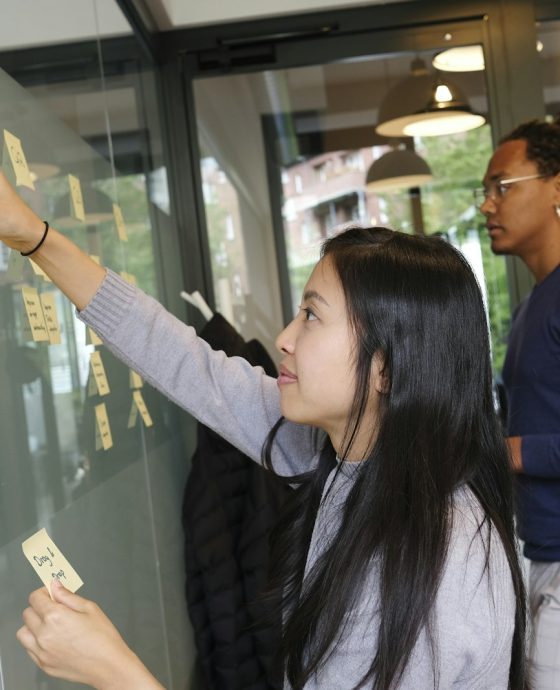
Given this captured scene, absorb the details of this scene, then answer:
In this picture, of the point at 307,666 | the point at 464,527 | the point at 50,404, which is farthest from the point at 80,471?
the point at 464,527

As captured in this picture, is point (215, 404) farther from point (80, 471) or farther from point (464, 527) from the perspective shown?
point (464, 527)

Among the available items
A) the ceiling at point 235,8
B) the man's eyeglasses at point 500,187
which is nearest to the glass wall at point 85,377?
the ceiling at point 235,8

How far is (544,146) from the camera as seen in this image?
2.47 metres

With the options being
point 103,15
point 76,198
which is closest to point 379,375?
point 76,198

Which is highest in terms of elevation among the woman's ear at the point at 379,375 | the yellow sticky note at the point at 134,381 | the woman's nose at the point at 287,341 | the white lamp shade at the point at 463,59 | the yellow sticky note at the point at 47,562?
the white lamp shade at the point at 463,59

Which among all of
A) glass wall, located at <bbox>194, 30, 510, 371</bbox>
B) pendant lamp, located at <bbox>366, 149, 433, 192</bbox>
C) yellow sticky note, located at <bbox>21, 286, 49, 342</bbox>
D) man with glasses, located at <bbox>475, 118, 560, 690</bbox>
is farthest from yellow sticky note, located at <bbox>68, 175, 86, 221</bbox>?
pendant lamp, located at <bbox>366, 149, 433, 192</bbox>

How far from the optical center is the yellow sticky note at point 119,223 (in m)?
2.11

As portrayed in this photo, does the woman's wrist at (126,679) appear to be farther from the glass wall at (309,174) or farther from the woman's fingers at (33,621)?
the glass wall at (309,174)

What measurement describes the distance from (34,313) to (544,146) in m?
1.60

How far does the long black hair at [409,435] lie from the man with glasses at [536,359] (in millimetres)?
540

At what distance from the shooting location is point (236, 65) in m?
3.10

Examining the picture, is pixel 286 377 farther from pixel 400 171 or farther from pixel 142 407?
pixel 400 171

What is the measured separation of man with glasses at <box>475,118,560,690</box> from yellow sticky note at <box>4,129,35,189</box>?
1.09 meters

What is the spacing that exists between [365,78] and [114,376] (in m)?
1.67
